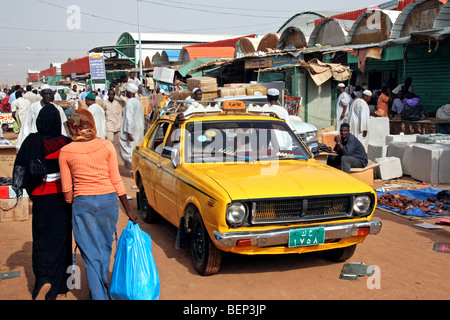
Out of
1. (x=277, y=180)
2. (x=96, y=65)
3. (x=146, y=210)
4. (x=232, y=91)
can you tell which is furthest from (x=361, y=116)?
(x=96, y=65)

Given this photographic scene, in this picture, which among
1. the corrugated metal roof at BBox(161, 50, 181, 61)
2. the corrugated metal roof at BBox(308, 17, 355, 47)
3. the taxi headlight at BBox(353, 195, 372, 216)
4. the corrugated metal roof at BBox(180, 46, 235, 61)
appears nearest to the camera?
the taxi headlight at BBox(353, 195, 372, 216)

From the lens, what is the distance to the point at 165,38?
4456 cm

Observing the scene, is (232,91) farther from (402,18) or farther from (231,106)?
(231,106)

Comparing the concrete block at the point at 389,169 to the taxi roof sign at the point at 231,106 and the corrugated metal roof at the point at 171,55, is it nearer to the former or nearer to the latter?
the taxi roof sign at the point at 231,106

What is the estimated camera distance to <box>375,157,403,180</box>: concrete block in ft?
33.7

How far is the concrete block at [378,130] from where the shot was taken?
12109 mm

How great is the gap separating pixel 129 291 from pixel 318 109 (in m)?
13.5

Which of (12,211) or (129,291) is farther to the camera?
(12,211)

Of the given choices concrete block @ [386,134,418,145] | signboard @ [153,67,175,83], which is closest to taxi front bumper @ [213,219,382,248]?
concrete block @ [386,134,418,145]

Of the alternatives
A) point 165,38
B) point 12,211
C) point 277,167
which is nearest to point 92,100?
point 12,211

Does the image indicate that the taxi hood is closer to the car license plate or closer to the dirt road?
the car license plate

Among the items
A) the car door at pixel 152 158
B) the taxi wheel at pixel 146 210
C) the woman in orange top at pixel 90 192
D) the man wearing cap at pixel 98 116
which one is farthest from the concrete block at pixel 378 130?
the woman in orange top at pixel 90 192

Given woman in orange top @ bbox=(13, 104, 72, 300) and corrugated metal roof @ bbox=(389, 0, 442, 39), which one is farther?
corrugated metal roof @ bbox=(389, 0, 442, 39)

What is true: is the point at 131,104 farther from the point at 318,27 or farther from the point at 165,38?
the point at 165,38
